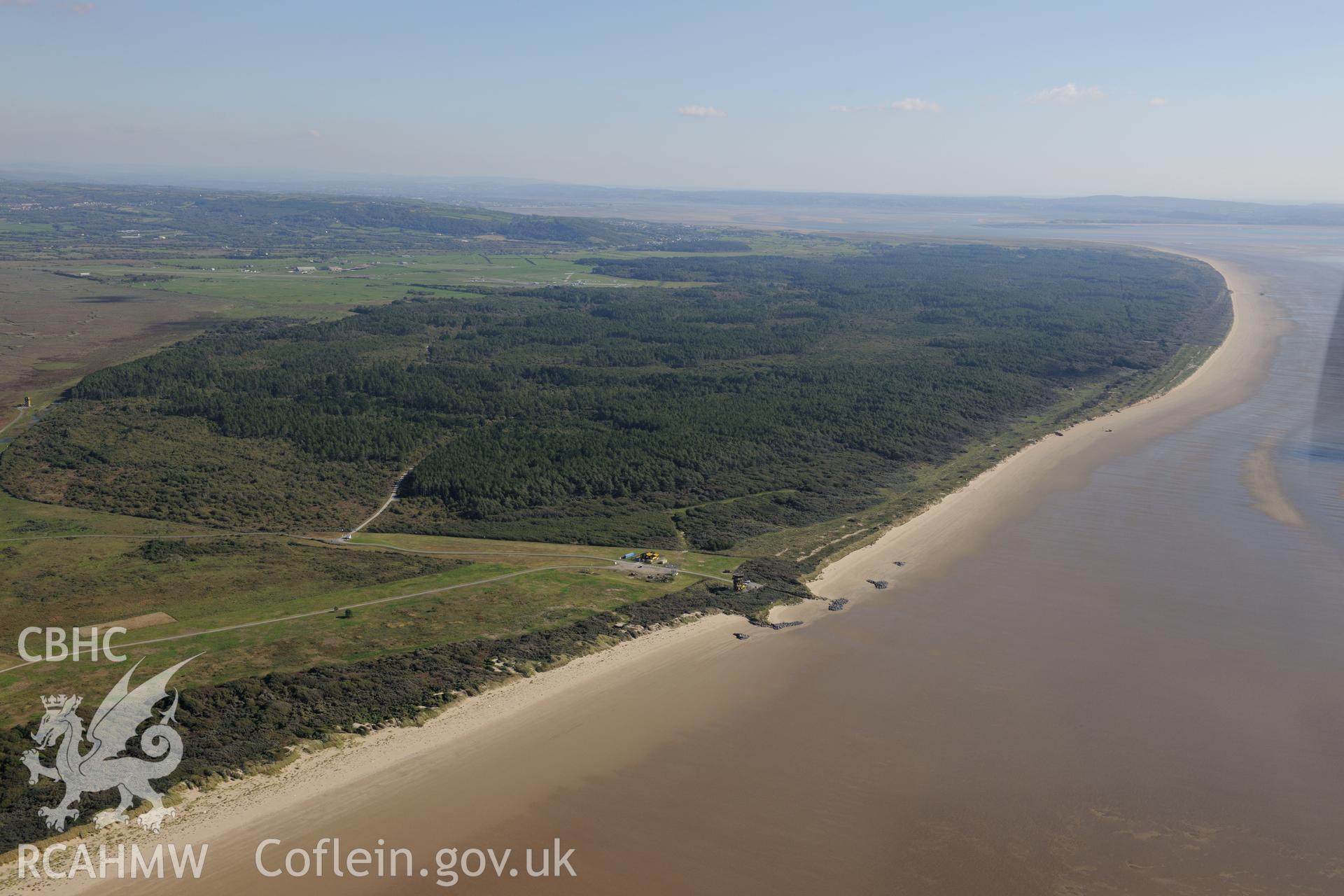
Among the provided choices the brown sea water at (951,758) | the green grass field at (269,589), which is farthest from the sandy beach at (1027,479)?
the green grass field at (269,589)

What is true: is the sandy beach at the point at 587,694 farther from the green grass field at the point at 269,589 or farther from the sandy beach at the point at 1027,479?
the green grass field at the point at 269,589

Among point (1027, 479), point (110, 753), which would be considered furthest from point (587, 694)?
point (1027, 479)

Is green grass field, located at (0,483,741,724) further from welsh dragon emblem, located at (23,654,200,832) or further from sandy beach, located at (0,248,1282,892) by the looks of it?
sandy beach, located at (0,248,1282,892)

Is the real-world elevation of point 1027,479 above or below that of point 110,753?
above

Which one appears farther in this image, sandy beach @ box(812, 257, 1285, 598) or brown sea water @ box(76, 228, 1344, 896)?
sandy beach @ box(812, 257, 1285, 598)

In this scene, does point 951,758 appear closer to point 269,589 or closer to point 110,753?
point 110,753

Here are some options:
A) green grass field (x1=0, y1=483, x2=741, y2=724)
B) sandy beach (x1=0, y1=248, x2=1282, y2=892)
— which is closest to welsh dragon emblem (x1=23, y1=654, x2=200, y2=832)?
sandy beach (x1=0, y1=248, x2=1282, y2=892)
